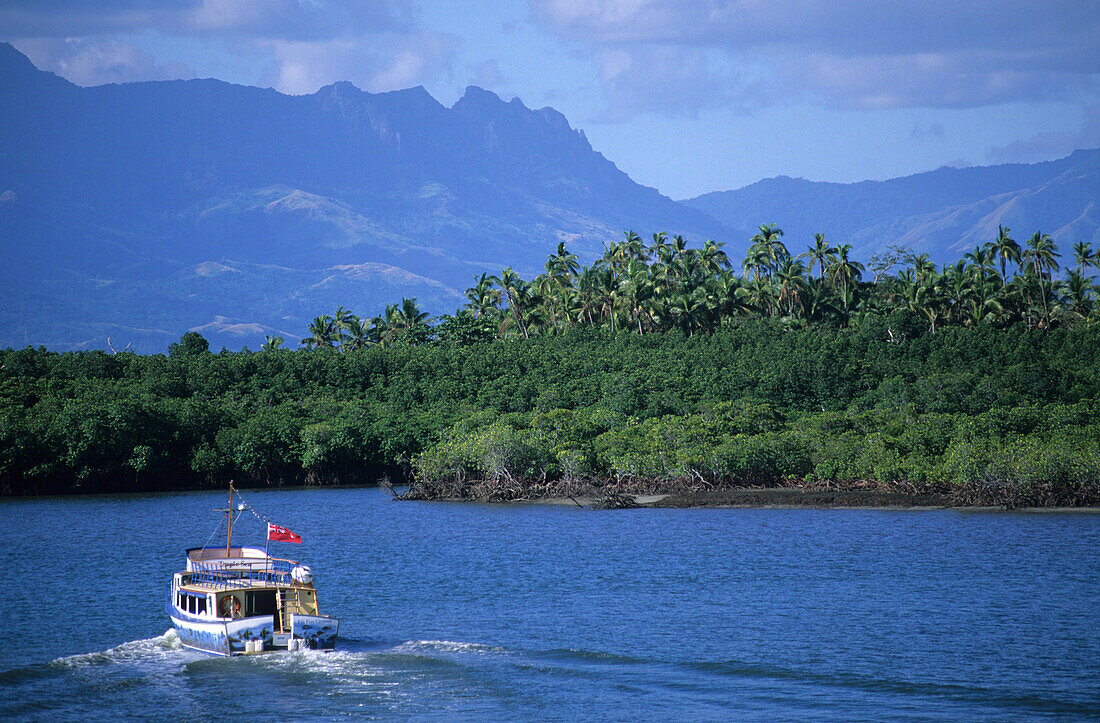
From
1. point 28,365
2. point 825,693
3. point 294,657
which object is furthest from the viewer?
point 28,365

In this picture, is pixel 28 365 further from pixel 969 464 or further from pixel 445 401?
pixel 969 464

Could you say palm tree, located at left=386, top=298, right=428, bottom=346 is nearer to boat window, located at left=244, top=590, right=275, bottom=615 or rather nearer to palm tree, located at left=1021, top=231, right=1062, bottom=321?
palm tree, located at left=1021, top=231, right=1062, bottom=321

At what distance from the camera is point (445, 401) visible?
97.0 m

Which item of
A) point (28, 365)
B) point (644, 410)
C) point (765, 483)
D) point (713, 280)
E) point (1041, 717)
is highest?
point (713, 280)

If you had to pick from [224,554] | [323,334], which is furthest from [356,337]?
[224,554]

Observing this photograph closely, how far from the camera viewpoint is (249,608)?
3275 cm

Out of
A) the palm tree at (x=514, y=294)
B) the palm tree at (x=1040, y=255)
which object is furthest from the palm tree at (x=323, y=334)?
the palm tree at (x=1040, y=255)

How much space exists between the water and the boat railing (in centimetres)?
226

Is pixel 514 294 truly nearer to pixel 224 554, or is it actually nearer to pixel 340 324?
pixel 340 324

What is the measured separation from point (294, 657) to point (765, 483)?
47.3 m

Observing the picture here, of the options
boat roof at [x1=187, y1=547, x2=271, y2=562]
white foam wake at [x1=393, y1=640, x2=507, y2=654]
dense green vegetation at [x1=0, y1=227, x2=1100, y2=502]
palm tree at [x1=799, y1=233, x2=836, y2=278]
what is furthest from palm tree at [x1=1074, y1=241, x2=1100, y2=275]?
boat roof at [x1=187, y1=547, x2=271, y2=562]

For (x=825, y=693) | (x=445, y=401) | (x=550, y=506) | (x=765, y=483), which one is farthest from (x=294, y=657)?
(x=445, y=401)

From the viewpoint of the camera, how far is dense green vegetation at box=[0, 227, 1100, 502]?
7112cm

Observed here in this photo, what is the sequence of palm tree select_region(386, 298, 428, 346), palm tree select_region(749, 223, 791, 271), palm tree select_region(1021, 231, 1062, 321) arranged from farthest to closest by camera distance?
palm tree select_region(386, 298, 428, 346) → palm tree select_region(749, 223, 791, 271) → palm tree select_region(1021, 231, 1062, 321)
